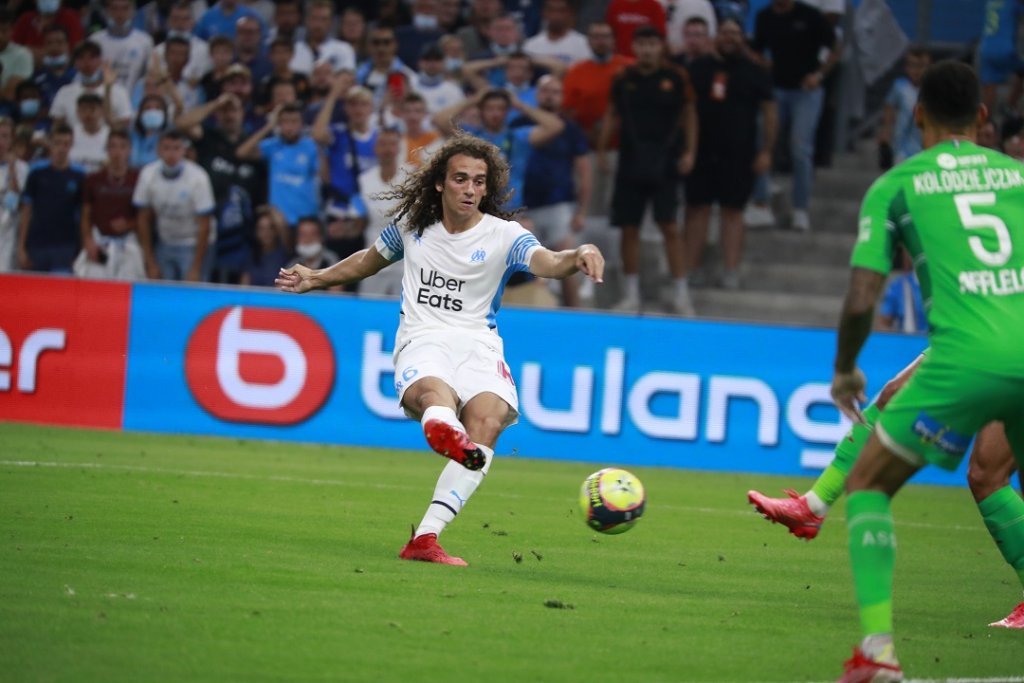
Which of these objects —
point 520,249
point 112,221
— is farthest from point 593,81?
point 520,249

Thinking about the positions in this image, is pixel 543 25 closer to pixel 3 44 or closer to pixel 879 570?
pixel 3 44

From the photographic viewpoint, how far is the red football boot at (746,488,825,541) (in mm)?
7844

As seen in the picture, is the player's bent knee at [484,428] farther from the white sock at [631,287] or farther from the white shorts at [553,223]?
the white sock at [631,287]

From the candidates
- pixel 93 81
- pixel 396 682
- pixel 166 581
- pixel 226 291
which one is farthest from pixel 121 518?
pixel 93 81

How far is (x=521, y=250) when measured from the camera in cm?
893

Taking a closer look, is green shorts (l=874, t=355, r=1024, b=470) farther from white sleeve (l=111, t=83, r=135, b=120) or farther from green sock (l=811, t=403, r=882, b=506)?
white sleeve (l=111, t=83, r=135, b=120)

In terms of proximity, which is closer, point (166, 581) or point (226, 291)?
point (166, 581)

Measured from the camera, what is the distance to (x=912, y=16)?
2173cm

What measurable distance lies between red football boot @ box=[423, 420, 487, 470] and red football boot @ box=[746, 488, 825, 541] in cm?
141

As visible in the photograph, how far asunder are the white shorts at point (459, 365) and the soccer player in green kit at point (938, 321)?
299cm

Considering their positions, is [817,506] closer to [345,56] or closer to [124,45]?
[345,56]

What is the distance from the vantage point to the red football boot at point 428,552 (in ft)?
27.7

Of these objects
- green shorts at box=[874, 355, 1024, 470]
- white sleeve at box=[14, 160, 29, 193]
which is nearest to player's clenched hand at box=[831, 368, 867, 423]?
green shorts at box=[874, 355, 1024, 470]

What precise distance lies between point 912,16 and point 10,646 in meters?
18.5
